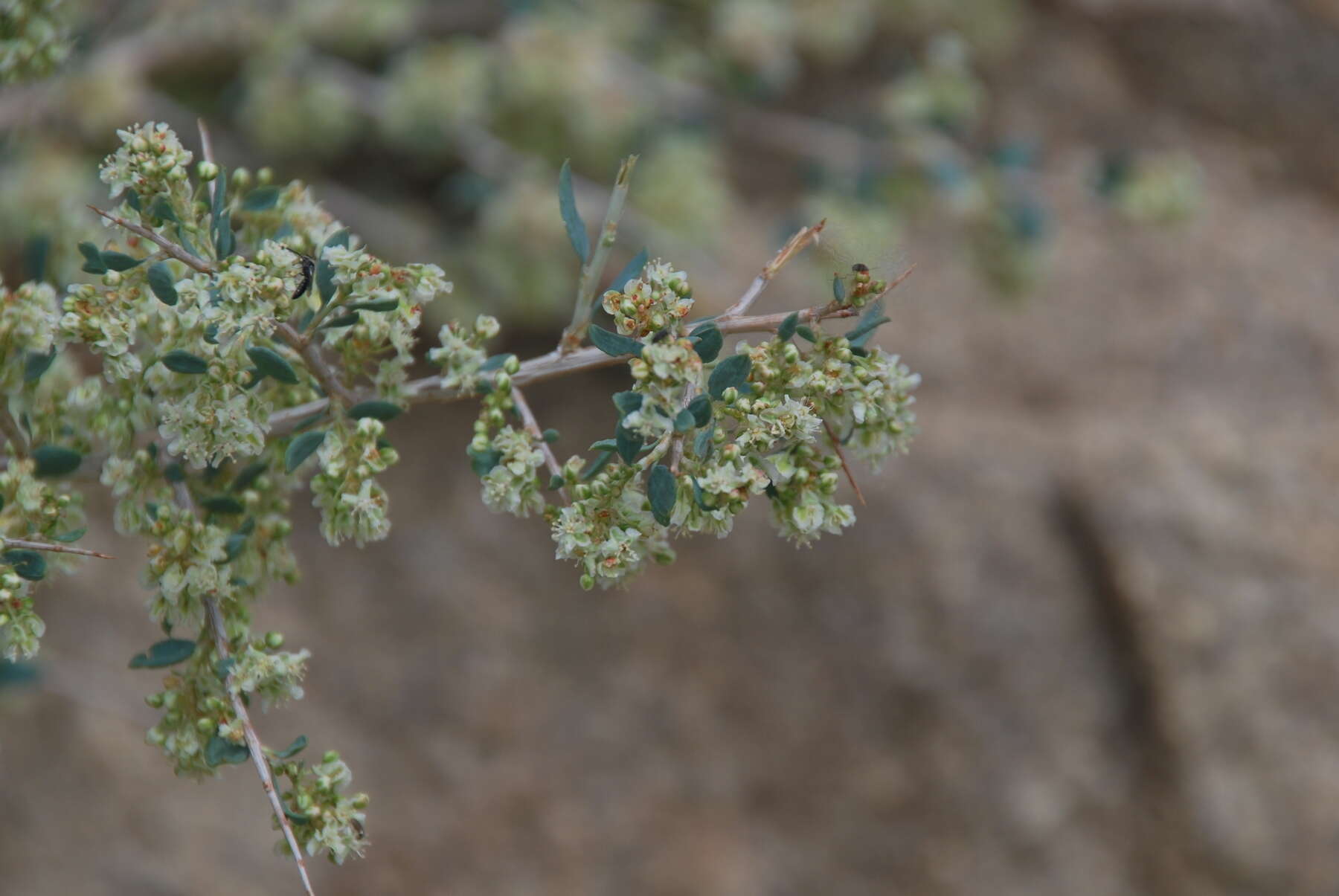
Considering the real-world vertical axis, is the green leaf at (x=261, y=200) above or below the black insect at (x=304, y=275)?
above

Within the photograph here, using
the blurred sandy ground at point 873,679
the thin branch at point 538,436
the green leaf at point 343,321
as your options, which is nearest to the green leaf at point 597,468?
the thin branch at point 538,436

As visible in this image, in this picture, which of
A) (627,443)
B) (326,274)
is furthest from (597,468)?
(326,274)

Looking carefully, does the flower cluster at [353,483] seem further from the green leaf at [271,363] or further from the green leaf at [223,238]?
the green leaf at [223,238]

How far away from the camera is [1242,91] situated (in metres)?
3.10

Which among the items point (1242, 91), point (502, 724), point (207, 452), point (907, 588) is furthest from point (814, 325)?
point (1242, 91)

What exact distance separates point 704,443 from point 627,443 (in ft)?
0.19

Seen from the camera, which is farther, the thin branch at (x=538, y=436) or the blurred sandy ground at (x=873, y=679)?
the blurred sandy ground at (x=873, y=679)

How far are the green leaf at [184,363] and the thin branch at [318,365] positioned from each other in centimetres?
Answer: 6

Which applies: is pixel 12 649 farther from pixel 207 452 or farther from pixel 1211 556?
pixel 1211 556

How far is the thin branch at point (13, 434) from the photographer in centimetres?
97

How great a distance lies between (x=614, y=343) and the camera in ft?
2.78

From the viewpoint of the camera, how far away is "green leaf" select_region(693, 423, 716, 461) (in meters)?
0.81

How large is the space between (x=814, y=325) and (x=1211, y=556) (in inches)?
87.6

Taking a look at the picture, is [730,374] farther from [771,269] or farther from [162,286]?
[162,286]
